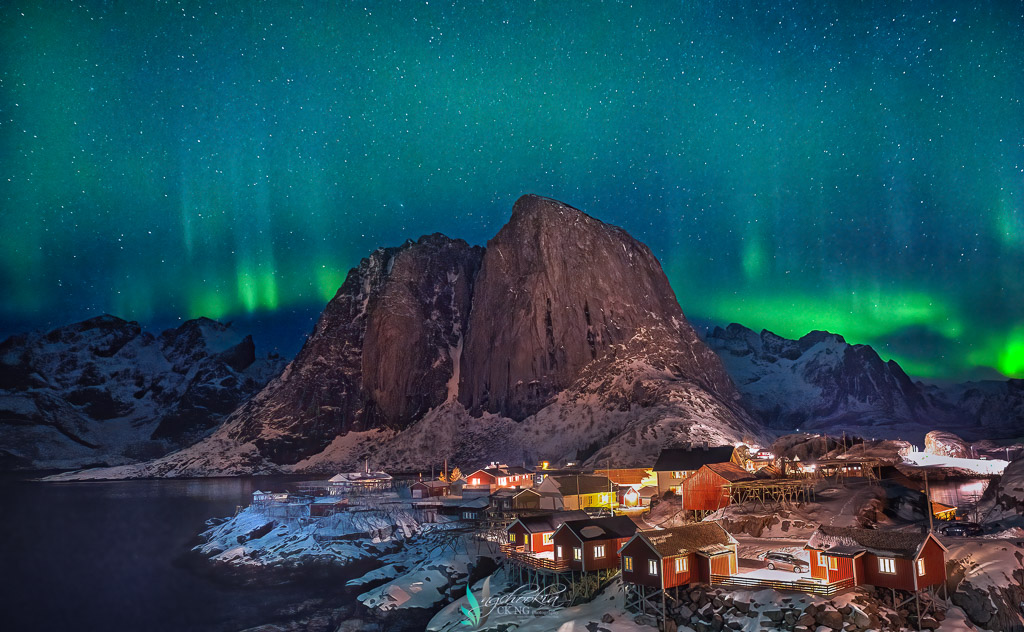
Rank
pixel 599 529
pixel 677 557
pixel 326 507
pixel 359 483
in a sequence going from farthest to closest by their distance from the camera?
pixel 359 483 → pixel 326 507 → pixel 599 529 → pixel 677 557

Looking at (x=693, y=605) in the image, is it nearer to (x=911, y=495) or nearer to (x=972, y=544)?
(x=972, y=544)

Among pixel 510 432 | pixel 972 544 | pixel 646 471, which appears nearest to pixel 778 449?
pixel 646 471

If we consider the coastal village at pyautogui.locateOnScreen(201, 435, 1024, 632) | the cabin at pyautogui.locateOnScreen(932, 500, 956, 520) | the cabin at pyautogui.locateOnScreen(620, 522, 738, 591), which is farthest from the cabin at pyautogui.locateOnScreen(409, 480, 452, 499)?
the cabin at pyautogui.locateOnScreen(932, 500, 956, 520)

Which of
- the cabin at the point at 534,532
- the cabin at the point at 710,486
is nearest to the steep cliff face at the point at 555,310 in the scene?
the cabin at the point at 710,486

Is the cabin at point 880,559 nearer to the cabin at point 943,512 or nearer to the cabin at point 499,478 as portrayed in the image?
the cabin at point 943,512

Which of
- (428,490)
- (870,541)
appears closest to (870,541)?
(870,541)

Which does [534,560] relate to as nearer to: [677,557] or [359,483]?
[677,557]

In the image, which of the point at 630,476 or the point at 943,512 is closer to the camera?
the point at 943,512
